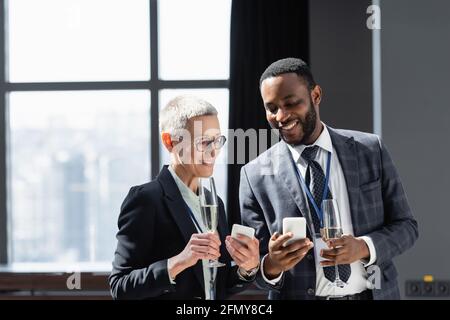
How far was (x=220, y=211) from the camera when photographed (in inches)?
68.8

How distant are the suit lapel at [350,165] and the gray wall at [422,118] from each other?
43.4 inches

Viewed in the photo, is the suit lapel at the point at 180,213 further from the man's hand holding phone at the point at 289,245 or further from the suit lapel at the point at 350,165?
the suit lapel at the point at 350,165

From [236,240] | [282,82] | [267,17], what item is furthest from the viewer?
[267,17]

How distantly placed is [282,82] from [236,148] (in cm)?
243

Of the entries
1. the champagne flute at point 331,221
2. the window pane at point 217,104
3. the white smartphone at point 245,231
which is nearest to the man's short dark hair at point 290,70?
the champagne flute at point 331,221

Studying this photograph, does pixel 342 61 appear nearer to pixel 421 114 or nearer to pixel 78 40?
pixel 421 114

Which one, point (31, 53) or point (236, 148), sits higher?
point (31, 53)

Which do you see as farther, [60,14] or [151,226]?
[60,14]

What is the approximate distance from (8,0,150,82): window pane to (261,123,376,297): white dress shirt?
99.1 inches

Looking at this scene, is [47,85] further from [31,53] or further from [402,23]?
[402,23]

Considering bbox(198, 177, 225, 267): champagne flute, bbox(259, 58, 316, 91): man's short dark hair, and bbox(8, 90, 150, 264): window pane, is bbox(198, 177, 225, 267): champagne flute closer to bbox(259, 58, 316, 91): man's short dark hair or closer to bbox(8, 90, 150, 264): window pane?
bbox(259, 58, 316, 91): man's short dark hair

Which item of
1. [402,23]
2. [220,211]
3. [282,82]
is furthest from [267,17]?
[220,211]
